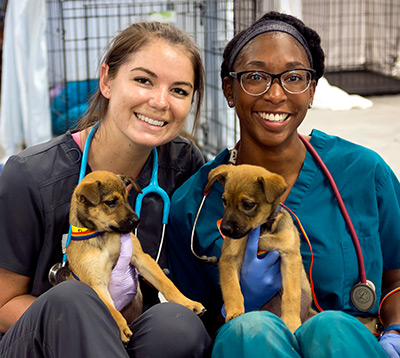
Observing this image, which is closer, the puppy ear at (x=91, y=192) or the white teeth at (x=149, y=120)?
the puppy ear at (x=91, y=192)

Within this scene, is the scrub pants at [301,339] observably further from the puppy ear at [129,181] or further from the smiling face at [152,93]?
the smiling face at [152,93]

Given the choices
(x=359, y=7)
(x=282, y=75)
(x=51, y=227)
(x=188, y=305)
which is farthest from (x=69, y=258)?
(x=359, y=7)

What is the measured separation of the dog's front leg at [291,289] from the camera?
159 centimetres

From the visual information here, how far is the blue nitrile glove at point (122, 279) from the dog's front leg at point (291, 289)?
0.41 m

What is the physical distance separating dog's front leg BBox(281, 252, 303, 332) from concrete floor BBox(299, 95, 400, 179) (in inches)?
117

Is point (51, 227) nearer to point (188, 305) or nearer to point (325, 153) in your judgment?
point (188, 305)

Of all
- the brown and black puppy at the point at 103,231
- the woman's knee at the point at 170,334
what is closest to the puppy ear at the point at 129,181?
the brown and black puppy at the point at 103,231

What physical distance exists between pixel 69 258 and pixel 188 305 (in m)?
0.34

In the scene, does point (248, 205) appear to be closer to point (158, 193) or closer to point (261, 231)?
point (261, 231)

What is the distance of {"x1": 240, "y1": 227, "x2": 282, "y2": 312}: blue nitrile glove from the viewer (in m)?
1.63

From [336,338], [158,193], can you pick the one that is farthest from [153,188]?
[336,338]

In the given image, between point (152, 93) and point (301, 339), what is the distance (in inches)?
30.7

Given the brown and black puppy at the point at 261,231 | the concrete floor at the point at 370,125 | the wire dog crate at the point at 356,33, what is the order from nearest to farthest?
1. the brown and black puppy at the point at 261,231
2. the concrete floor at the point at 370,125
3. the wire dog crate at the point at 356,33

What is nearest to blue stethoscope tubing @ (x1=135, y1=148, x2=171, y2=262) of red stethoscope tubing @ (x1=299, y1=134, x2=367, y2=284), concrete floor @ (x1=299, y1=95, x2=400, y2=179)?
red stethoscope tubing @ (x1=299, y1=134, x2=367, y2=284)
